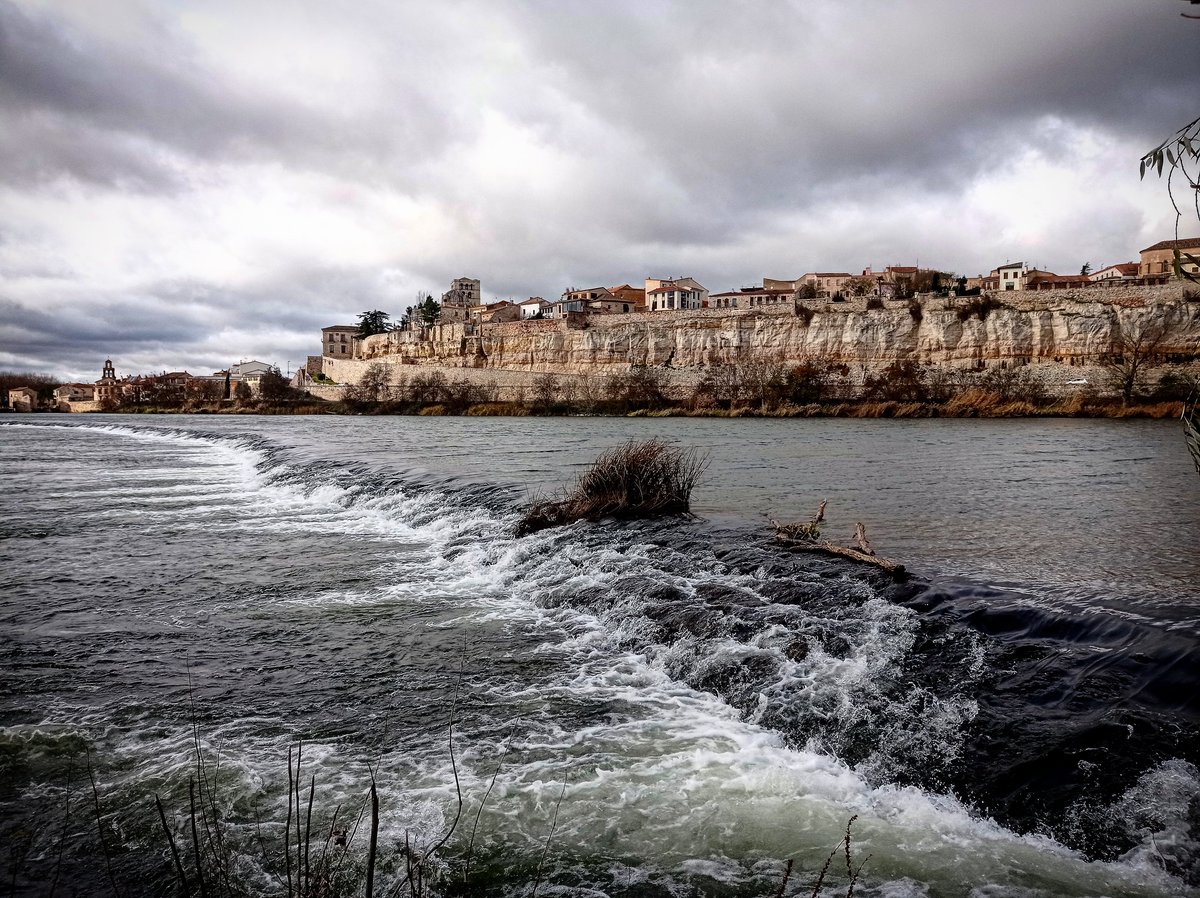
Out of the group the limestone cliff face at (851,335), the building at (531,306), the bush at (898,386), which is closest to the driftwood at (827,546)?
the bush at (898,386)

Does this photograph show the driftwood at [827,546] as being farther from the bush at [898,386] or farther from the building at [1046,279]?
the building at [1046,279]

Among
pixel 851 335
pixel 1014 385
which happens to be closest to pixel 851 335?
pixel 851 335

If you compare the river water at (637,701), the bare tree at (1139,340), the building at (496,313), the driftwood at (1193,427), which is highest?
the building at (496,313)

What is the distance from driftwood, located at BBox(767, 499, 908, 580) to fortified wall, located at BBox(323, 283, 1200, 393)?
216 feet

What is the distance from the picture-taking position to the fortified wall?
65.1 meters

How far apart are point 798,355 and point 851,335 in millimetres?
5849

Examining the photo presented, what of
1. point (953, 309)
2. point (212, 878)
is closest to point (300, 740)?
point (212, 878)

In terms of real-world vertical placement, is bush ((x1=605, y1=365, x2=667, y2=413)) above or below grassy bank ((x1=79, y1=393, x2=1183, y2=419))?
above

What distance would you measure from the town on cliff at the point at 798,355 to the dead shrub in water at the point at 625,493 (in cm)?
4421

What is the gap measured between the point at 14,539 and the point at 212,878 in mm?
12050

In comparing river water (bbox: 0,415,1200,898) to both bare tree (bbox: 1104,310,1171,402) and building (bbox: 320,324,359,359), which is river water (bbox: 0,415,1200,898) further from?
building (bbox: 320,324,359,359)

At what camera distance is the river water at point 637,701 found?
3.85m

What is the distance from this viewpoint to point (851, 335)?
7688cm

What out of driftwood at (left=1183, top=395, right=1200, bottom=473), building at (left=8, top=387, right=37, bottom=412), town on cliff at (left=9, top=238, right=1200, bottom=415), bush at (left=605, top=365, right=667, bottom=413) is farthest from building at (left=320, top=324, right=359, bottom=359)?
driftwood at (left=1183, top=395, right=1200, bottom=473)
